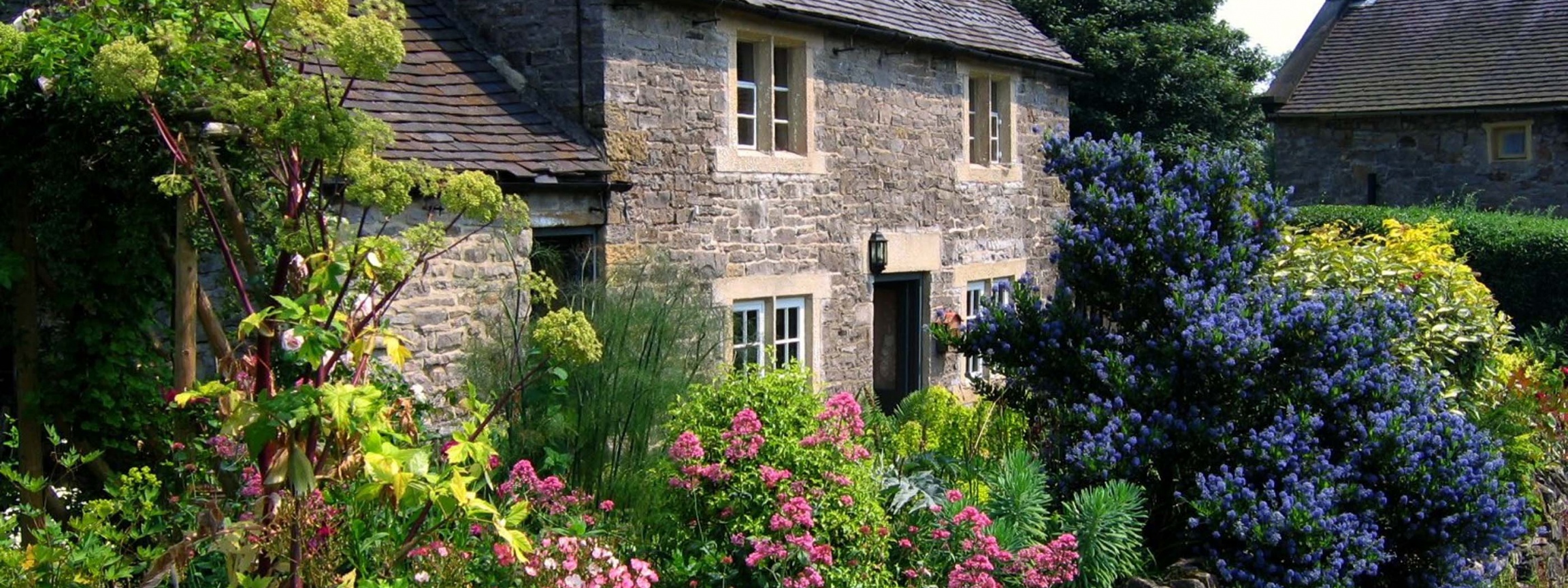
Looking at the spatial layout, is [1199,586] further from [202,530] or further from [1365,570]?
[202,530]

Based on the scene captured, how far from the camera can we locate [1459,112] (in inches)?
917

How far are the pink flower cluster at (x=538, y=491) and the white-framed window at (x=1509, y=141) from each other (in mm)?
20538

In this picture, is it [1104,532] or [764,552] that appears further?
[1104,532]

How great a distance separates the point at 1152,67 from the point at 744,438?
21388 millimetres

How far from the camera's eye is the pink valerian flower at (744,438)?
6332 mm

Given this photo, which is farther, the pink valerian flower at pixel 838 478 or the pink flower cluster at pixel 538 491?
the pink valerian flower at pixel 838 478

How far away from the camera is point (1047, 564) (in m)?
6.59

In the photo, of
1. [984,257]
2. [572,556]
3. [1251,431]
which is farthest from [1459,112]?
[572,556]

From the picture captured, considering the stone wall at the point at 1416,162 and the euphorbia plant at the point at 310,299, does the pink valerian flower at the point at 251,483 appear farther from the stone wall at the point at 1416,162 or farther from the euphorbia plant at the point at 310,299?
the stone wall at the point at 1416,162

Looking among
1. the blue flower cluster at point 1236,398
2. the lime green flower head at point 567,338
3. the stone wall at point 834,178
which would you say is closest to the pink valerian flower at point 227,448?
the lime green flower head at point 567,338

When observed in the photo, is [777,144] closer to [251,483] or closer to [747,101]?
[747,101]

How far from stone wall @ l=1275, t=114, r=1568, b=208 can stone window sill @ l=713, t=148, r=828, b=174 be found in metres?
12.6

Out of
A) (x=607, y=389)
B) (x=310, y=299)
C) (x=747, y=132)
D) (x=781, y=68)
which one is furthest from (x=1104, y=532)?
(x=781, y=68)

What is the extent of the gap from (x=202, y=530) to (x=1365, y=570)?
217 inches
